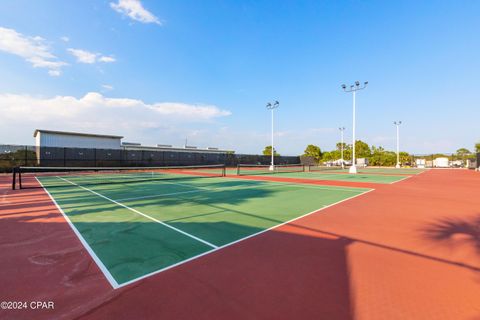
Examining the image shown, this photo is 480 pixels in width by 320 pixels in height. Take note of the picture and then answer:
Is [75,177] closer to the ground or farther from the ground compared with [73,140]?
closer to the ground

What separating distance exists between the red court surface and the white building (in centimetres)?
3836

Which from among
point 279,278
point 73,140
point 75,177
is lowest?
point 279,278

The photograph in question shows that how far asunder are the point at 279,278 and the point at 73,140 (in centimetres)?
4448

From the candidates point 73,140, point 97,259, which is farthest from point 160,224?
point 73,140

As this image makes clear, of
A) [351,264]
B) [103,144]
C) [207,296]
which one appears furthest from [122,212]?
[103,144]

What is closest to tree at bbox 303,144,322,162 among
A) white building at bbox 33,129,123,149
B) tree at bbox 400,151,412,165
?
tree at bbox 400,151,412,165

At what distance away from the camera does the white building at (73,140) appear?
3509 cm

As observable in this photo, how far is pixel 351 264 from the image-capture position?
3.68 meters

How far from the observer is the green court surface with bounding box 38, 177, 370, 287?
3.79 metres

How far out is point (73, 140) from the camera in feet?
123

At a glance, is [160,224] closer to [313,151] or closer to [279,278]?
[279,278]

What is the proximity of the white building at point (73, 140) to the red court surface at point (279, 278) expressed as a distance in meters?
38.4

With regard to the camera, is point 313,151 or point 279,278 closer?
point 279,278

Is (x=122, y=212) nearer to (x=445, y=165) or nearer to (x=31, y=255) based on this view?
(x=31, y=255)
